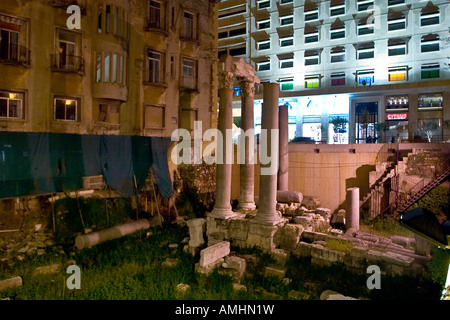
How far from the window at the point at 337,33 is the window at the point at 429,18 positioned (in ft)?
23.3

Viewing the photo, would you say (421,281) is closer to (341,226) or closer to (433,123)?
(341,226)

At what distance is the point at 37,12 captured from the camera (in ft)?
47.9

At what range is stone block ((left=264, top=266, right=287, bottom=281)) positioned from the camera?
891cm

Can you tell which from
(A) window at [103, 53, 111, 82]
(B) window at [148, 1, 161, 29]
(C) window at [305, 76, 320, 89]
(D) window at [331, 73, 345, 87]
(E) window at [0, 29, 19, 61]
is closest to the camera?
(E) window at [0, 29, 19, 61]

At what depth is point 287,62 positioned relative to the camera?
35125 millimetres

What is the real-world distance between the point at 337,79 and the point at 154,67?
2139 centimetres

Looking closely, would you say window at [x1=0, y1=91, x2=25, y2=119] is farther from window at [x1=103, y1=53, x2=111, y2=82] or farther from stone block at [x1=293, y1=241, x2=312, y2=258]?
stone block at [x1=293, y1=241, x2=312, y2=258]

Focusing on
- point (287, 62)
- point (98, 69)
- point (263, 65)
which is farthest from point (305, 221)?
point (263, 65)

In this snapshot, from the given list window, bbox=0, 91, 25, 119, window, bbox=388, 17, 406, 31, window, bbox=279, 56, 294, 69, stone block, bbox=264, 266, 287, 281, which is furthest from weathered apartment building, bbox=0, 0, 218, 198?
window, bbox=388, 17, 406, 31

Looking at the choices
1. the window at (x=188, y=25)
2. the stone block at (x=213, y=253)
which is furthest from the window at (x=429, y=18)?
the stone block at (x=213, y=253)

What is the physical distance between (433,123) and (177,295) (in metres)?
30.3

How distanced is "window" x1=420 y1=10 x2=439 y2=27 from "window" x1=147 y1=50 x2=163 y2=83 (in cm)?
2600

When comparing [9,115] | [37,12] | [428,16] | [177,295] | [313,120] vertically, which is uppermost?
[428,16]

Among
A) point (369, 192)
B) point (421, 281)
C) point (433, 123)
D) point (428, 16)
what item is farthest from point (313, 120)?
point (421, 281)
